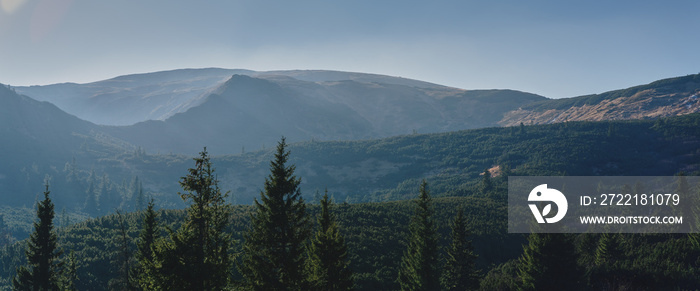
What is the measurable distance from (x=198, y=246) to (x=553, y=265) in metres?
36.8

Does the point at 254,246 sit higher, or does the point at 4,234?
the point at 254,246

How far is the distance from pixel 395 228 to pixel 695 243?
161 feet

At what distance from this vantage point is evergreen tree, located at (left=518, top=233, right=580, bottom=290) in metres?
46.2

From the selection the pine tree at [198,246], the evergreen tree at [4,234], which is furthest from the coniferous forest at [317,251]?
the evergreen tree at [4,234]

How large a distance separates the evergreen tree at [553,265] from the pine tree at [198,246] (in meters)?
32.6

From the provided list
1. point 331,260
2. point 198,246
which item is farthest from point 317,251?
Answer: point 198,246

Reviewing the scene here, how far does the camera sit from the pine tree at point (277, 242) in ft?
90.9

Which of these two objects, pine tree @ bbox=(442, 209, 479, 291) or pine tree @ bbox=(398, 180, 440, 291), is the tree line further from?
pine tree @ bbox=(442, 209, 479, 291)

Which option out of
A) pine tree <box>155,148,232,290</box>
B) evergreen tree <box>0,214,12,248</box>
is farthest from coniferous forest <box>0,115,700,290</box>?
evergreen tree <box>0,214,12,248</box>

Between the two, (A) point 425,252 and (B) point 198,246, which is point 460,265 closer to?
(A) point 425,252

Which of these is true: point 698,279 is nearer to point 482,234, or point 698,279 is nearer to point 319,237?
point 482,234

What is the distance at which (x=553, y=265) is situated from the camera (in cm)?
4644

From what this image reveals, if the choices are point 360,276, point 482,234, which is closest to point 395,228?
point 482,234

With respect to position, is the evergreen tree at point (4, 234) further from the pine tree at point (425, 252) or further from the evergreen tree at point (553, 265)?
the evergreen tree at point (553, 265)
